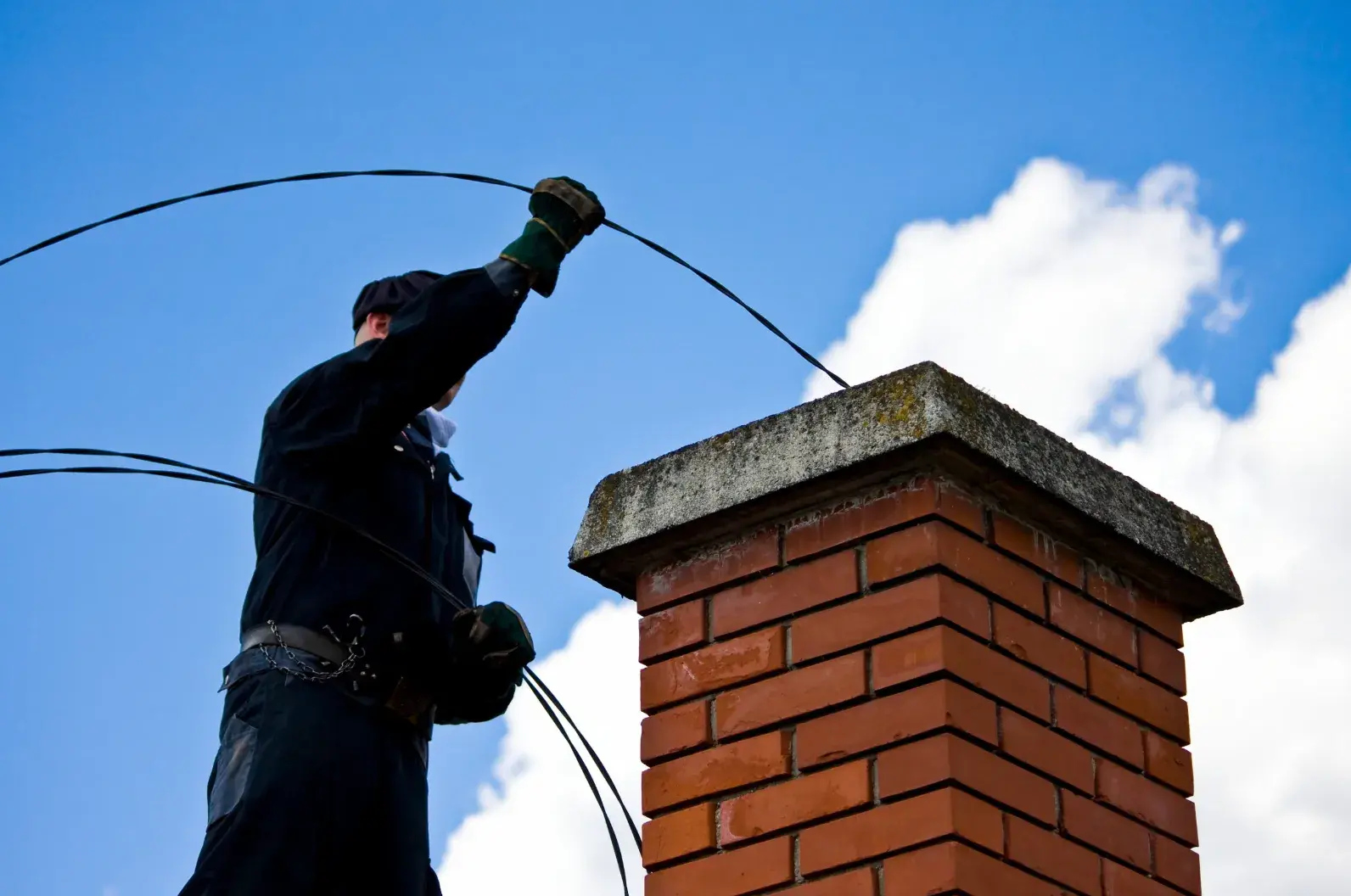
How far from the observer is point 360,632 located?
121 inches

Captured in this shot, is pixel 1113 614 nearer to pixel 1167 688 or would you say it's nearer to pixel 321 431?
pixel 1167 688

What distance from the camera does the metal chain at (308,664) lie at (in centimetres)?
302

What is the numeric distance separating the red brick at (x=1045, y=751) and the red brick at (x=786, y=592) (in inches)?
12.8

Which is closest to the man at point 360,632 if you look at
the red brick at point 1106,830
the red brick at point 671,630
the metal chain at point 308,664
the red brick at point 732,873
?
the metal chain at point 308,664

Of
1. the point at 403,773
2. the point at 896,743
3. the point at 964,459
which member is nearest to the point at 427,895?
the point at 403,773

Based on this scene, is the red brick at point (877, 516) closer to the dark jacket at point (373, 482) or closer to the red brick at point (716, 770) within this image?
the red brick at point (716, 770)

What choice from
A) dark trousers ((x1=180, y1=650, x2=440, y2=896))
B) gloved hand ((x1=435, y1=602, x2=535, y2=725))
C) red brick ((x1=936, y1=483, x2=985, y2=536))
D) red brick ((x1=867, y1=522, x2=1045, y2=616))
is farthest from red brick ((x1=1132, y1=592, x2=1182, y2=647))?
dark trousers ((x1=180, y1=650, x2=440, y2=896))

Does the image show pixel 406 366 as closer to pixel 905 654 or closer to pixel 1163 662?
pixel 905 654

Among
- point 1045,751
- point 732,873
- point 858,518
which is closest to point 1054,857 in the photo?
point 1045,751

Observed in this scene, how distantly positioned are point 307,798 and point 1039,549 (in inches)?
49.7

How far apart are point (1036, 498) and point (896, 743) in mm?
522

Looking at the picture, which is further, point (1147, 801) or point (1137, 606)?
point (1137, 606)

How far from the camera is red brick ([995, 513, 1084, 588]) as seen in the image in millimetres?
3006

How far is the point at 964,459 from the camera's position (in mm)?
2922
